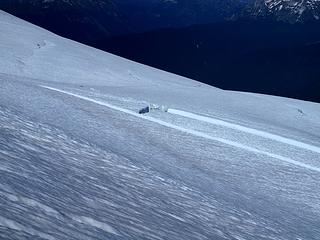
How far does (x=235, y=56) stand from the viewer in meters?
135

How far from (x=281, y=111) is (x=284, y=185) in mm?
7794

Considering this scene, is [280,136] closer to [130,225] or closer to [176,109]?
[176,109]

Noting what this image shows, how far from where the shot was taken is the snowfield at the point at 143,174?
178 cm

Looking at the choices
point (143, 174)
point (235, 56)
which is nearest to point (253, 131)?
point (143, 174)

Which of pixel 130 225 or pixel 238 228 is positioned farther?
pixel 238 228

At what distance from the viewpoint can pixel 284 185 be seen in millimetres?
4234

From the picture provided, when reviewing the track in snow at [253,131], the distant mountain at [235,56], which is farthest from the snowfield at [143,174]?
the distant mountain at [235,56]

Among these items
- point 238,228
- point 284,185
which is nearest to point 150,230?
point 238,228

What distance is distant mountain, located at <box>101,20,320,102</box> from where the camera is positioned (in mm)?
102375

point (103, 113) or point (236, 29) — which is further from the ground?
point (236, 29)

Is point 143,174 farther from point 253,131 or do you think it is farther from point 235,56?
point 235,56

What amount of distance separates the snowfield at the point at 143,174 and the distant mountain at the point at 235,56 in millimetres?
79361

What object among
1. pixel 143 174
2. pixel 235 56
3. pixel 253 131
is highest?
pixel 235 56

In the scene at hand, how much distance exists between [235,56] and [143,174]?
135m
